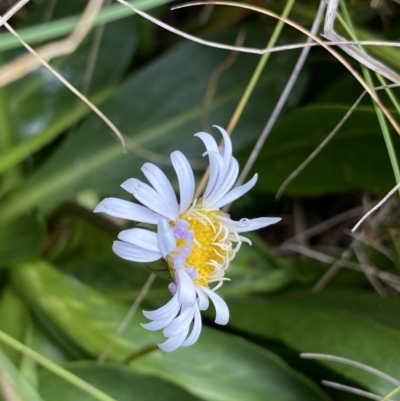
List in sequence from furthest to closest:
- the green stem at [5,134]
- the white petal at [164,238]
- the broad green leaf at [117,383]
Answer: the green stem at [5,134], the broad green leaf at [117,383], the white petal at [164,238]

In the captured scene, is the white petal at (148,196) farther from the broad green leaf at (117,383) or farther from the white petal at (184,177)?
the broad green leaf at (117,383)

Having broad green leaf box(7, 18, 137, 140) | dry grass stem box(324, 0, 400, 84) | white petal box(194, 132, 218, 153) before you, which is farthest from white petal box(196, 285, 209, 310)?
broad green leaf box(7, 18, 137, 140)

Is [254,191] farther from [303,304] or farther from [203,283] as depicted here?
[203,283]

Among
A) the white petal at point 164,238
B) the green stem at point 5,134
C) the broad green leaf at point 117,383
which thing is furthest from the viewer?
the green stem at point 5,134

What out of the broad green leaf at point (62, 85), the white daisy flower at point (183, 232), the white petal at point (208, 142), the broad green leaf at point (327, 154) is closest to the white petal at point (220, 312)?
the white daisy flower at point (183, 232)

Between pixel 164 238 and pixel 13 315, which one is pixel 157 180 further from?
pixel 13 315

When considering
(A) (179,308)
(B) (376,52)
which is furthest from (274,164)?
(A) (179,308)

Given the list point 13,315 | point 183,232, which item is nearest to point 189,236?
point 183,232
